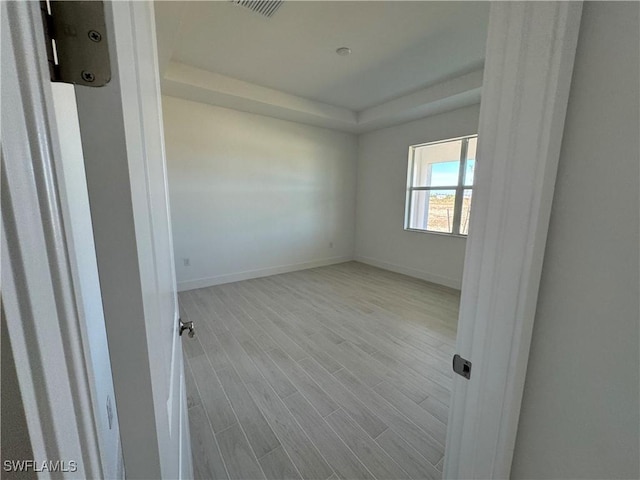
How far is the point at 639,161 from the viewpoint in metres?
0.50

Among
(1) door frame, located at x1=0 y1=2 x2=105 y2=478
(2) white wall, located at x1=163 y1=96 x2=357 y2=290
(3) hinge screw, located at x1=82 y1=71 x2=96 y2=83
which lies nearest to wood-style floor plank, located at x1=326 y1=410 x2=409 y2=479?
(1) door frame, located at x1=0 y1=2 x2=105 y2=478

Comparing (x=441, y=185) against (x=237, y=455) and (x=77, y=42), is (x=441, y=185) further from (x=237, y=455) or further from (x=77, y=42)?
(x=77, y=42)

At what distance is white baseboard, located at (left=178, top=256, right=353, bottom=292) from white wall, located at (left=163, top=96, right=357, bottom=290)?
0.05 ft

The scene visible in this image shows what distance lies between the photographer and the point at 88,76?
0.29 meters

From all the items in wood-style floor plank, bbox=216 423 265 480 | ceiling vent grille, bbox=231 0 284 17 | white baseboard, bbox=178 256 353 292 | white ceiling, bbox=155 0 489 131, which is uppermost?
white ceiling, bbox=155 0 489 131

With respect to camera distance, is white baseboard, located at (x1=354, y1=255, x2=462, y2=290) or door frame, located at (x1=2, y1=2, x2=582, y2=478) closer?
door frame, located at (x1=2, y1=2, x2=582, y2=478)

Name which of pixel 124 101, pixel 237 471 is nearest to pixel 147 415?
pixel 124 101

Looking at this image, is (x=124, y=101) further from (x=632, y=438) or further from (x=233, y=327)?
(x=233, y=327)

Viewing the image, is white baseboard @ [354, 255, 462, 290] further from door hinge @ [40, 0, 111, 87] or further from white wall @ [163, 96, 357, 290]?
door hinge @ [40, 0, 111, 87]

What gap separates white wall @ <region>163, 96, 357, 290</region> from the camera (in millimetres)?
3473

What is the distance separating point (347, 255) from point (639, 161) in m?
4.94

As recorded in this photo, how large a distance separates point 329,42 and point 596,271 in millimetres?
2758

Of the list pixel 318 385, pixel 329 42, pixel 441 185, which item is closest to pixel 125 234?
pixel 318 385

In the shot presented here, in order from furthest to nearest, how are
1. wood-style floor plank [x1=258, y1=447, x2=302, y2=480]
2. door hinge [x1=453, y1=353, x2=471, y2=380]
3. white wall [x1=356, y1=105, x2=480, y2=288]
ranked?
white wall [x1=356, y1=105, x2=480, y2=288] → wood-style floor plank [x1=258, y1=447, x2=302, y2=480] → door hinge [x1=453, y1=353, x2=471, y2=380]
